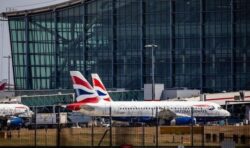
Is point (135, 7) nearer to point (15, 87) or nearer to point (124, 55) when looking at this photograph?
point (124, 55)

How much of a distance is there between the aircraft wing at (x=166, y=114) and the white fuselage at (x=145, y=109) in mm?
441

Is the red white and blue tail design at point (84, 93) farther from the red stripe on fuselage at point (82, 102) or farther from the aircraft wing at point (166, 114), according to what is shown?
the aircraft wing at point (166, 114)

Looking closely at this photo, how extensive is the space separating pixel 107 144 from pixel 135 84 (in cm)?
7584

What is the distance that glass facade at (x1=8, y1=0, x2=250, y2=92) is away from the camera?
12094cm

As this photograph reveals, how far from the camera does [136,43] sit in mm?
125688

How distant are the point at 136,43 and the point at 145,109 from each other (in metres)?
36.3

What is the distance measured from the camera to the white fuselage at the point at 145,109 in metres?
90.3

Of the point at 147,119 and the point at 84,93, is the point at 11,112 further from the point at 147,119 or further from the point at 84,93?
the point at 147,119

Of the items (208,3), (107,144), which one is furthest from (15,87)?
(107,144)

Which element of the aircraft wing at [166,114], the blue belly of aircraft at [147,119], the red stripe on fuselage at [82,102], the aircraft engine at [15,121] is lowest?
the blue belly of aircraft at [147,119]

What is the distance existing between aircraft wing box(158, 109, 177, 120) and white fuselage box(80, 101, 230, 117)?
441 millimetres

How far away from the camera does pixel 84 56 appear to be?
12762 cm

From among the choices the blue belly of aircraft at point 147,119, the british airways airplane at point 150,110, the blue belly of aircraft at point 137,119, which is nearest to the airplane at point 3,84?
the british airways airplane at point 150,110

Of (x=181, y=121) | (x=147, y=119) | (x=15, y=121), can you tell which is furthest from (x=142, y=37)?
(x=15, y=121)
